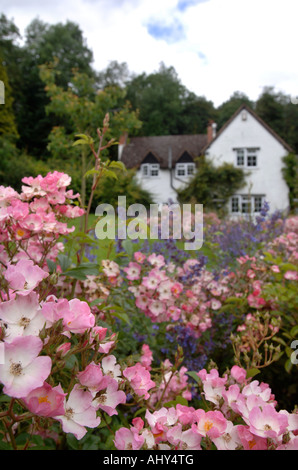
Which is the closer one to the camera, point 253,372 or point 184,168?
point 253,372

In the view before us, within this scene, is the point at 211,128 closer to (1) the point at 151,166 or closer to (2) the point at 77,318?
(1) the point at 151,166

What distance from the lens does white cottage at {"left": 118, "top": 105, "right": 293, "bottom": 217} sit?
14.4 meters

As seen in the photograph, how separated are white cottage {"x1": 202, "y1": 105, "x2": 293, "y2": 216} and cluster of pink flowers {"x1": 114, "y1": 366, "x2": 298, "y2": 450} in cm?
1398

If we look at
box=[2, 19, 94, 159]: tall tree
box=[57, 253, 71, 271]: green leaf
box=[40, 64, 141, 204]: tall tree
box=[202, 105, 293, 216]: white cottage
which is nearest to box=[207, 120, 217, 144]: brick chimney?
box=[202, 105, 293, 216]: white cottage

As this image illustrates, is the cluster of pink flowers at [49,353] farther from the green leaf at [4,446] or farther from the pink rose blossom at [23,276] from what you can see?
the green leaf at [4,446]

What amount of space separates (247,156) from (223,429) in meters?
15.2

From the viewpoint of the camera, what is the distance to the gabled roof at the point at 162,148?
16.8m

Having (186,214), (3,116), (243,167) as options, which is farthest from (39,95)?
(186,214)

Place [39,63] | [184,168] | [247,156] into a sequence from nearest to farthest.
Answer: [247,156]
[184,168]
[39,63]

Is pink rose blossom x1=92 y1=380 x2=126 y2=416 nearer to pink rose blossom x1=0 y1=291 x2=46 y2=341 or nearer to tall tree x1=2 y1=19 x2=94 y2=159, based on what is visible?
pink rose blossom x1=0 y1=291 x2=46 y2=341

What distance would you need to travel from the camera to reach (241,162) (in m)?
15.0

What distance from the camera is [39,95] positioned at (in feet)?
59.5

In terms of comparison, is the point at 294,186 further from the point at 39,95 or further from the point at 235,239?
the point at 39,95

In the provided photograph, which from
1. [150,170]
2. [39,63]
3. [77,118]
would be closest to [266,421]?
[77,118]
